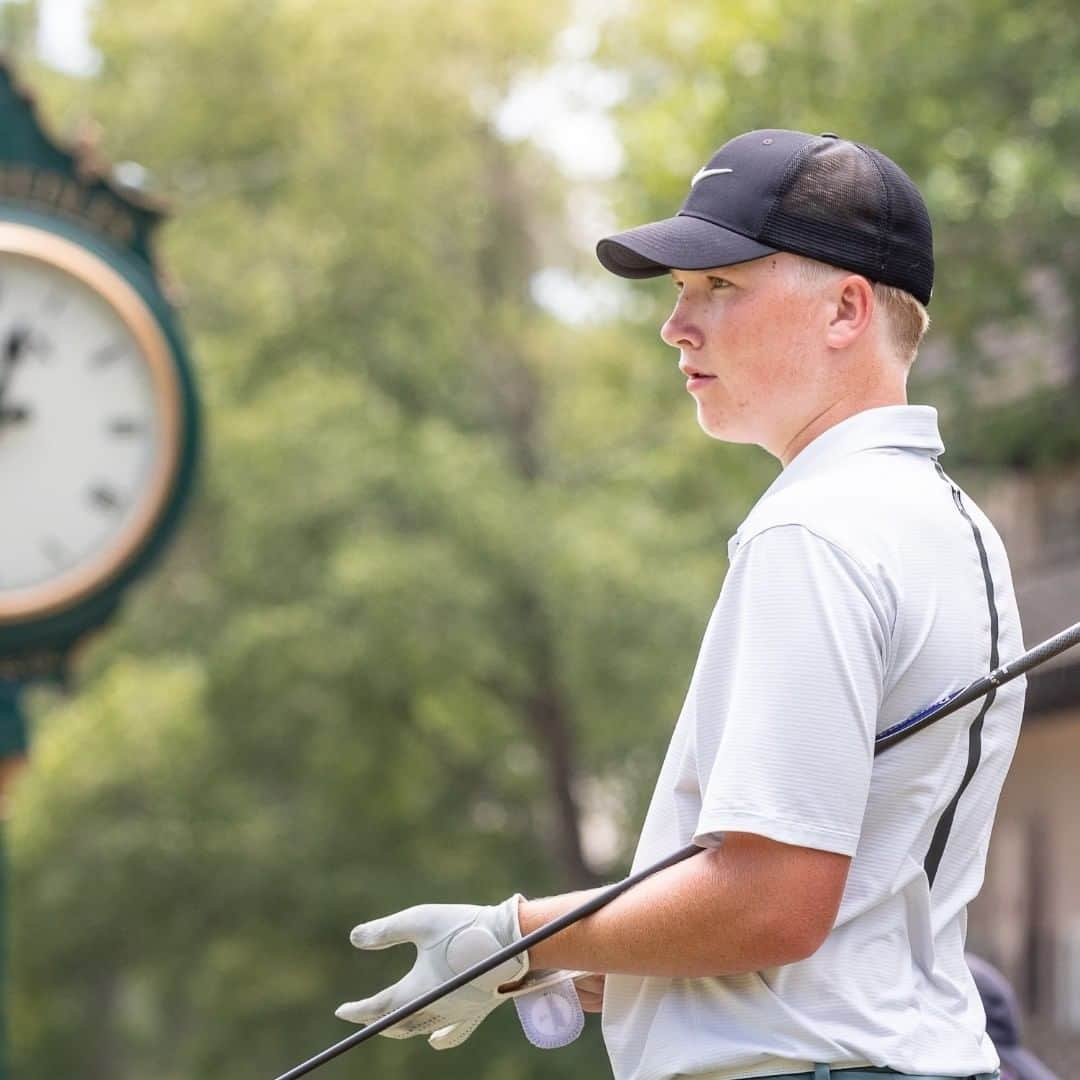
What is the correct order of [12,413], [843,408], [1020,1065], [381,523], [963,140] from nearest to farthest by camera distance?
[843,408] < [1020,1065] < [12,413] < [963,140] < [381,523]

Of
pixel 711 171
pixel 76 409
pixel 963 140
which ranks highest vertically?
pixel 963 140

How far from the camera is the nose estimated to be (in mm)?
1855

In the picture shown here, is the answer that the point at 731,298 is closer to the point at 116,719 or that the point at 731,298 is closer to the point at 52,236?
the point at 52,236

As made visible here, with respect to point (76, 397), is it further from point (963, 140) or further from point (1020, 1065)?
point (963, 140)

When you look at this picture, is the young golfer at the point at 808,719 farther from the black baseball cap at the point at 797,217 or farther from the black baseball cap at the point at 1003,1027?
the black baseball cap at the point at 1003,1027

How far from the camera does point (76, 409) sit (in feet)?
21.0

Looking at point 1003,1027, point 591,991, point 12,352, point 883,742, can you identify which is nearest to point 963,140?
point 12,352

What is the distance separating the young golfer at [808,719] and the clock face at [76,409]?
4.59 m

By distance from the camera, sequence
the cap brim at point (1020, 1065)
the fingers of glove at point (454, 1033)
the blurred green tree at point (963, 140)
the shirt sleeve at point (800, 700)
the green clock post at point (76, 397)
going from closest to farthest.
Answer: the shirt sleeve at point (800, 700), the fingers of glove at point (454, 1033), the cap brim at point (1020, 1065), the green clock post at point (76, 397), the blurred green tree at point (963, 140)

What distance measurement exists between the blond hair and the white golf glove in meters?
0.54

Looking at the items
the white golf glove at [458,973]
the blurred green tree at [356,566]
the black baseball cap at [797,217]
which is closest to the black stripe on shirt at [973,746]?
the black baseball cap at [797,217]

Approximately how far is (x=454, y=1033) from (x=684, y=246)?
26.2 inches

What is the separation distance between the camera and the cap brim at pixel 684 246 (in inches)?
71.0

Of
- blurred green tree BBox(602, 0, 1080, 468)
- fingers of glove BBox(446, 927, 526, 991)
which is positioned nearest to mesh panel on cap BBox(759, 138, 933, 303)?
fingers of glove BBox(446, 927, 526, 991)
